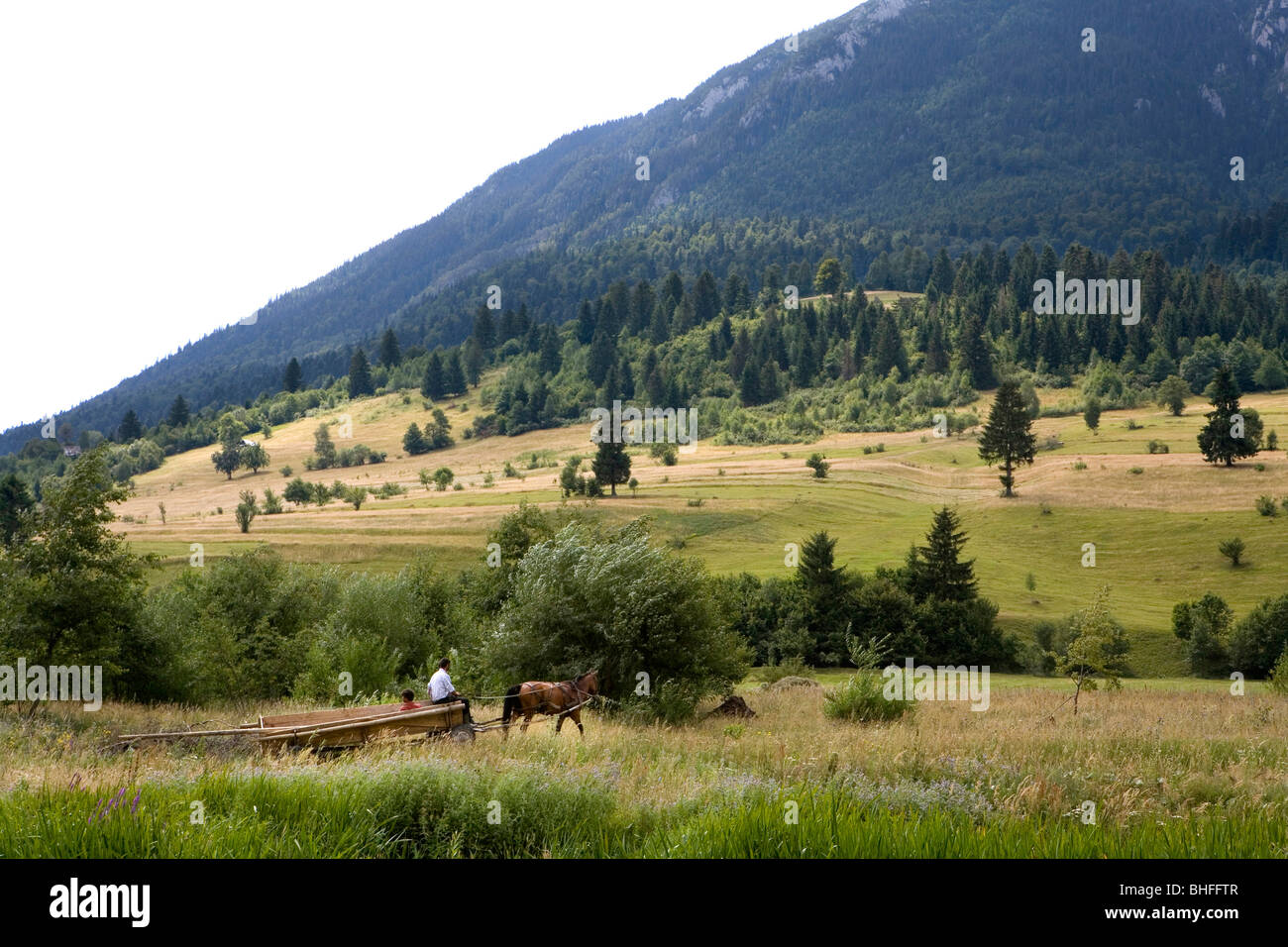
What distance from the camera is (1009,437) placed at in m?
96.0

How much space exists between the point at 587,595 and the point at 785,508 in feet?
224

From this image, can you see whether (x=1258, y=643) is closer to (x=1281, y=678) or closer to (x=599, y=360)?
(x=1281, y=678)

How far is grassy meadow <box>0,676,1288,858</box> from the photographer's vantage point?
5539 mm

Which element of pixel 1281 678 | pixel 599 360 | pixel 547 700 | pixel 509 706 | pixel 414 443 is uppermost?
pixel 599 360

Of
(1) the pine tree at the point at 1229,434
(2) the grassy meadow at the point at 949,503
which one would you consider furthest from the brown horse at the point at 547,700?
(1) the pine tree at the point at 1229,434

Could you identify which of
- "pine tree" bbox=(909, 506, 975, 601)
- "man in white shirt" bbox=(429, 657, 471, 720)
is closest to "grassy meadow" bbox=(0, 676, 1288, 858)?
"man in white shirt" bbox=(429, 657, 471, 720)

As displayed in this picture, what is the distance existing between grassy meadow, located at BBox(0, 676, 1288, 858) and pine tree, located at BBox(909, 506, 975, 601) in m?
43.8

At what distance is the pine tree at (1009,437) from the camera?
314ft

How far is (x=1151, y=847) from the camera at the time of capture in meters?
5.52

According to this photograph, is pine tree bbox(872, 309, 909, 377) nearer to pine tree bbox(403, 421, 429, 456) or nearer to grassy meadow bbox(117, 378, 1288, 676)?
grassy meadow bbox(117, 378, 1288, 676)

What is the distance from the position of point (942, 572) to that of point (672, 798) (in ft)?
181

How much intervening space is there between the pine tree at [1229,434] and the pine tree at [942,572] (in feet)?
151

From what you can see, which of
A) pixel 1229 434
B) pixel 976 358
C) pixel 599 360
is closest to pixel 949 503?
pixel 1229 434

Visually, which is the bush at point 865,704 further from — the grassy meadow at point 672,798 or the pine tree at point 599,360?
the pine tree at point 599,360
